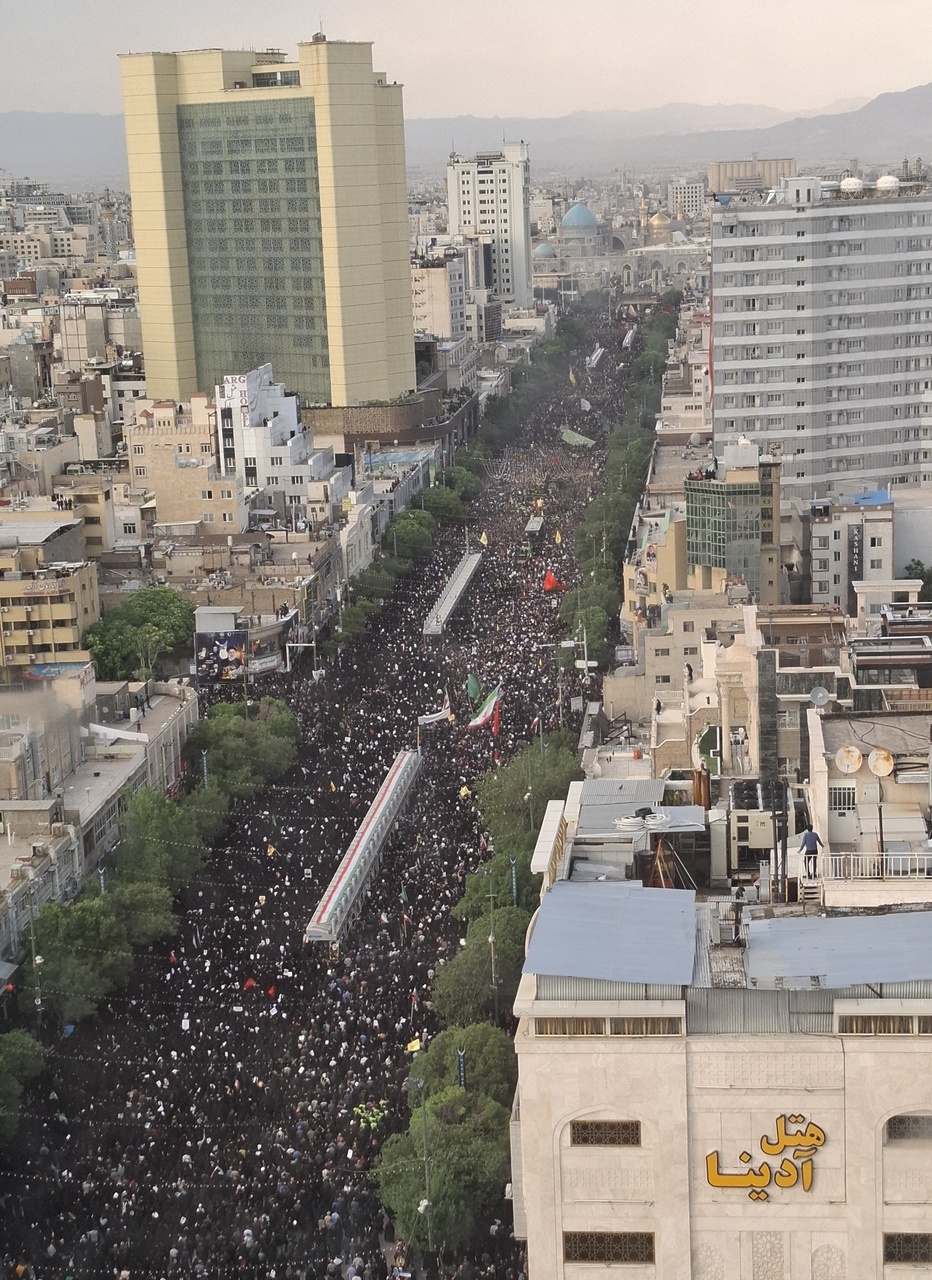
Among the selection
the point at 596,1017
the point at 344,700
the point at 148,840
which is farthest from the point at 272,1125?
the point at 344,700

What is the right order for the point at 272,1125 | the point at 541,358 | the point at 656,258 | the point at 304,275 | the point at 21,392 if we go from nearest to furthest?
the point at 272,1125 → the point at 304,275 → the point at 21,392 → the point at 541,358 → the point at 656,258

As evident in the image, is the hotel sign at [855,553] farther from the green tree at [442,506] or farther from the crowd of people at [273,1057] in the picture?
the green tree at [442,506]

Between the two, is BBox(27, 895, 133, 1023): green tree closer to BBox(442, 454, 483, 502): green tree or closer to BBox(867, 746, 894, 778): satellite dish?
BBox(867, 746, 894, 778): satellite dish

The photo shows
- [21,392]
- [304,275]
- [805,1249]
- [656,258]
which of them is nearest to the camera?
[805,1249]

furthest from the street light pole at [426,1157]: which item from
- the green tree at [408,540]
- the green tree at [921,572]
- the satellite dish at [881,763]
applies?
the green tree at [408,540]

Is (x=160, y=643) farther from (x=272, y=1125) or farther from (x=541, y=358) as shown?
(x=541, y=358)

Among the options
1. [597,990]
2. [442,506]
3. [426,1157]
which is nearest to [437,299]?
[442,506]
